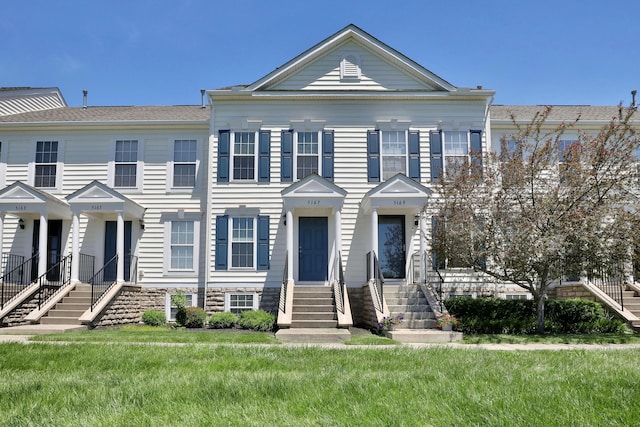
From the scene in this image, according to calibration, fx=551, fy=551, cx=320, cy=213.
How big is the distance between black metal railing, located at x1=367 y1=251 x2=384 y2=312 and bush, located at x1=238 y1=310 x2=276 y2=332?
2.90 metres

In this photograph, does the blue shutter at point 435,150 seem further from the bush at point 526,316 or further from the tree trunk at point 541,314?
the tree trunk at point 541,314

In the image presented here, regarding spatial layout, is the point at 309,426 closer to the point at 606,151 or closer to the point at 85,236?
the point at 606,151

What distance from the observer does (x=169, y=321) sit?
1762 centimetres

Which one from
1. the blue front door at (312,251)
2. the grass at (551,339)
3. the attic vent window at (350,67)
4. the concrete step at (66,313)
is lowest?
the grass at (551,339)

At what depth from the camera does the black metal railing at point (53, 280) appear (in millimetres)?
16125

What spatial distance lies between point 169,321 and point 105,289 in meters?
2.22

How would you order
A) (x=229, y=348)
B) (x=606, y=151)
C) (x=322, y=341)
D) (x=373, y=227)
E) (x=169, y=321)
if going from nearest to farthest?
(x=229, y=348) → (x=322, y=341) → (x=606, y=151) → (x=373, y=227) → (x=169, y=321)

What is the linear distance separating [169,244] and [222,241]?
1.94m

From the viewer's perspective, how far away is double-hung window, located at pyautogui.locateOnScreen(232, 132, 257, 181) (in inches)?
710

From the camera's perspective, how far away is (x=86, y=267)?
17938 millimetres

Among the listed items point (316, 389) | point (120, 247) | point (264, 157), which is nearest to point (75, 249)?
point (120, 247)

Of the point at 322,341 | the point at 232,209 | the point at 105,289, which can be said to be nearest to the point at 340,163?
the point at 232,209

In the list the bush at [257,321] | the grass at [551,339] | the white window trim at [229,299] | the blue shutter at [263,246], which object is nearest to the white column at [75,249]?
the white window trim at [229,299]

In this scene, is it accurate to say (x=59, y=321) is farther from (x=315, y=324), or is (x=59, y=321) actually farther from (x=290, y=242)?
(x=315, y=324)
